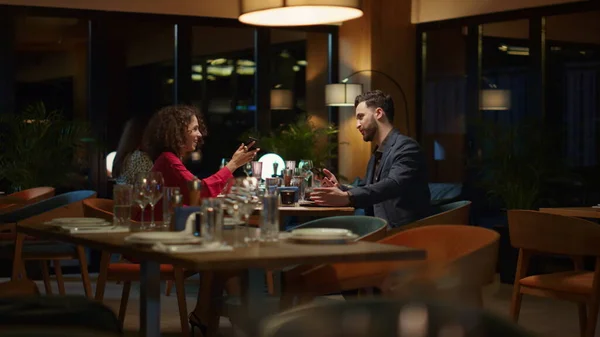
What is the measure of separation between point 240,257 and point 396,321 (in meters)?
1.15

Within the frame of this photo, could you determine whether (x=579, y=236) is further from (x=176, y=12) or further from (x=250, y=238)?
(x=176, y=12)

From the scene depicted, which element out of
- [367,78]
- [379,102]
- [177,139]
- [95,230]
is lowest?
[95,230]

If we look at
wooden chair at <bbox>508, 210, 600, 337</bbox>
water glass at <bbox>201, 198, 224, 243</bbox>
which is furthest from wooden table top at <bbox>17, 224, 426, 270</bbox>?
wooden chair at <bbox>508, 210, 600, 337</bbox>

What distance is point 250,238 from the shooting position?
3.74 meters

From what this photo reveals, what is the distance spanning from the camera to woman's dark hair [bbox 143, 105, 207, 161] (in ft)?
20.2

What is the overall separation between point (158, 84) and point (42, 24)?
1.34 m

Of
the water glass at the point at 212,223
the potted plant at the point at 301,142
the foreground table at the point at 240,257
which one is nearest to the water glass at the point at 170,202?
the foreground table at the point at 240,257

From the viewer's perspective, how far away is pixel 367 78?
11.3 meters

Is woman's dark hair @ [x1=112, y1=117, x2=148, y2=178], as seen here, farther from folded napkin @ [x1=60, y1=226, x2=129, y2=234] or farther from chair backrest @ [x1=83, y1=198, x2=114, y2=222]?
folded napkin @ [x1=60, y1=226, x2=129, y2=234]

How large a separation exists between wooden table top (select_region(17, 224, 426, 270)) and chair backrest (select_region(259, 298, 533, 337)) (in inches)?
39.7

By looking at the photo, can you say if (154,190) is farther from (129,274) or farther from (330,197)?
(330,197)

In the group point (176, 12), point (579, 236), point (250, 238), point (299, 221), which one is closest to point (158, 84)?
point (176, 12)

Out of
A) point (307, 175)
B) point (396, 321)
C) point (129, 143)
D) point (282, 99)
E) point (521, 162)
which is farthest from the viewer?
point (282, 99)

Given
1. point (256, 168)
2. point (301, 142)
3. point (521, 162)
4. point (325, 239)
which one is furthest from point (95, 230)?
point (301, 142)
